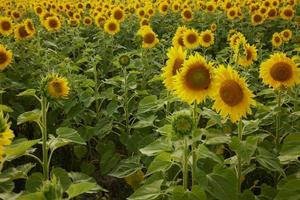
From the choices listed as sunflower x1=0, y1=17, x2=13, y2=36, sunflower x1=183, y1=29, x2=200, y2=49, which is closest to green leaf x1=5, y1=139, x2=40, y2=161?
sunflower x1=183, y1=29, x2=200, y2=49

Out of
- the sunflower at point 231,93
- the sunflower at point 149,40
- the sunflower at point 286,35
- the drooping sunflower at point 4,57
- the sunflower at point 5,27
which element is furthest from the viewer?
the sunflower at point 286,35

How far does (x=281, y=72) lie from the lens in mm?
3000

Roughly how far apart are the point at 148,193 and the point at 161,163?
0.20m

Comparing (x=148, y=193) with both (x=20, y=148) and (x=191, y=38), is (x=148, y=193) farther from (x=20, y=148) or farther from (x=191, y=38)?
(x=191, y=38)

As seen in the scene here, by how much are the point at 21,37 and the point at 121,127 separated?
2.27m

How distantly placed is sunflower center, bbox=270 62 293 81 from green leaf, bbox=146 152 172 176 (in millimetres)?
941

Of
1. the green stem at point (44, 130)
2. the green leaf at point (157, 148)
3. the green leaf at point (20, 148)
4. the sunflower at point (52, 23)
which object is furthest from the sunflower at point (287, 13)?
the green leaf at point (20, 148)

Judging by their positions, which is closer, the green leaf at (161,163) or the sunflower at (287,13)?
the green leaf at (161,163)

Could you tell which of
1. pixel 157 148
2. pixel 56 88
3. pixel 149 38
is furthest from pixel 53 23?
pixel 157 148

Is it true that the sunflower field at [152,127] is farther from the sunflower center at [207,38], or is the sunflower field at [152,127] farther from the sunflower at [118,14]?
the sunflower at [118,14]

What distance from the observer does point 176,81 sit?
8.45 ft

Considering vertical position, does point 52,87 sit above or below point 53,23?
above

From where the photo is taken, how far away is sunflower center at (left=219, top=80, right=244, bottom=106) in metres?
2.46

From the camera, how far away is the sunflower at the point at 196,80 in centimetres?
247
